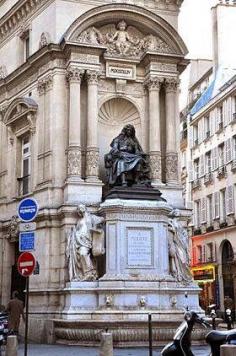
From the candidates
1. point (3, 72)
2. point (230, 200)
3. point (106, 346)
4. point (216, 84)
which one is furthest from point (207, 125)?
point (106, 346)

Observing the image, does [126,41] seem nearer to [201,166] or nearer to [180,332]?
[180,332]

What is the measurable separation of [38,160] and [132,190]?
4071 mm

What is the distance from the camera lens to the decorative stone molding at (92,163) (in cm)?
2253

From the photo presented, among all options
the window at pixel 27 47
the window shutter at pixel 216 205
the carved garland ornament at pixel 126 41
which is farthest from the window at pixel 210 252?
the carved garland ornament at pixel 126 41

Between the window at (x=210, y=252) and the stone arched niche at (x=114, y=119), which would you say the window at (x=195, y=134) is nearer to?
the window at (x=210, y=252)

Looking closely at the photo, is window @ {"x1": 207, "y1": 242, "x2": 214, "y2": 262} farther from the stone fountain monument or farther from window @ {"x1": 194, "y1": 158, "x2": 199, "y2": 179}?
the stone fountain monument

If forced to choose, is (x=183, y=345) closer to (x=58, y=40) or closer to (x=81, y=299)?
(x=81, y=299)

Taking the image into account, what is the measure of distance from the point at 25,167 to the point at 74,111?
3985 mm

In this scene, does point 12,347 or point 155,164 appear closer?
point 12,347

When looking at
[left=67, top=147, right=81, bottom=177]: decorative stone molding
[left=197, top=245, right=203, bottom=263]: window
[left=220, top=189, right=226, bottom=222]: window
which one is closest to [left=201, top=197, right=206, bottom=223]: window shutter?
[left=197, top=245, right=203, bottom=263]: window

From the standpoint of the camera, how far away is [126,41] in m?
24.3

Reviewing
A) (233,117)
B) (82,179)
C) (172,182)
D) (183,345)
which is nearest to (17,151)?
(82,179)

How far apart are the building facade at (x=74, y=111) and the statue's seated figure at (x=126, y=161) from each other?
22.1 inches

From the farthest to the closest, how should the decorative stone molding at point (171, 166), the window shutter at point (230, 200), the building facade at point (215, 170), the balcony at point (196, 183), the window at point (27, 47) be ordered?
1. the balcony at point (196, 183)
2. the building facade at point (215, 170)
3. the window shutter at point (230, 200)
4. the window at point (27, 47)
5. the decorative stone molding at point (171, 166)
